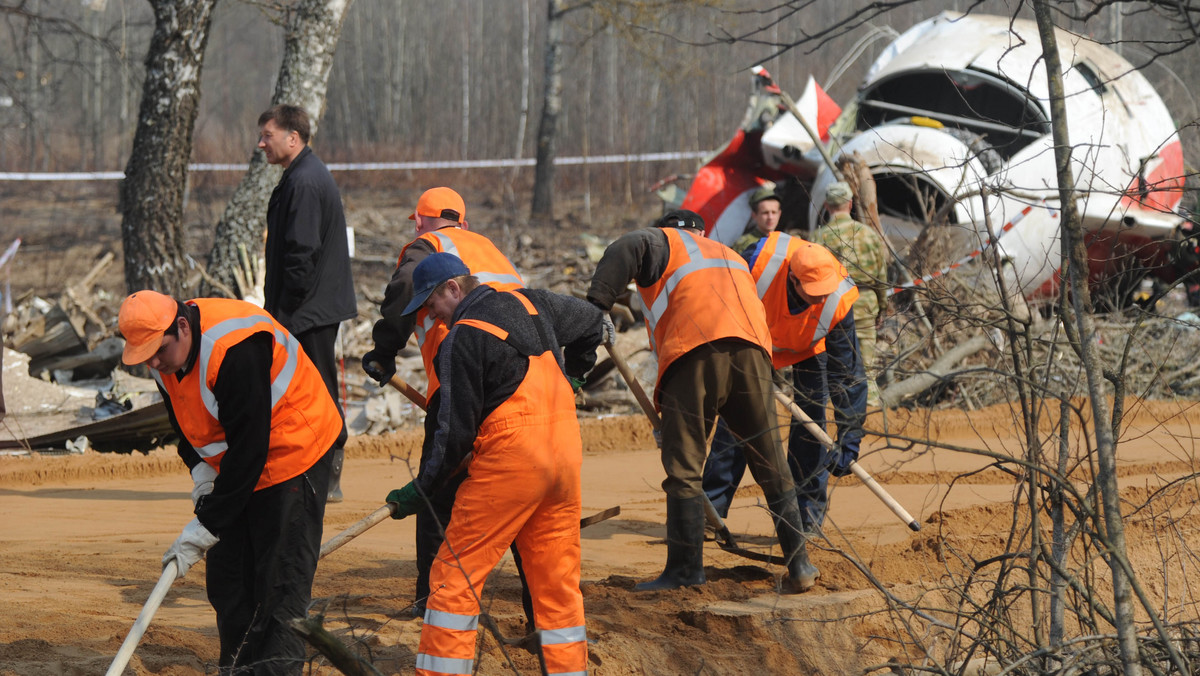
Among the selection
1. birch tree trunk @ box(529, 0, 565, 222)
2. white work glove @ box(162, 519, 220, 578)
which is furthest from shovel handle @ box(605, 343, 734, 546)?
birch tree trunk @ box(529, 0, 565, 222)

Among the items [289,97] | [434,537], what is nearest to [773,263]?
[434,537]

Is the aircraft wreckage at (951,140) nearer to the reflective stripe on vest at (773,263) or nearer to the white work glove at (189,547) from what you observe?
the reflective stripe on vest at (773,263)

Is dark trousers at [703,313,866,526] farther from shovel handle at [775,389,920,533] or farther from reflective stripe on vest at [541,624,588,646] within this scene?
reflective stripe on vest at [541,624,588,646]

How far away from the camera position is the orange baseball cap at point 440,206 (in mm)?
5738

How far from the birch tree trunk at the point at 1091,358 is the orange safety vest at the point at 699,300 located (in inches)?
76.6

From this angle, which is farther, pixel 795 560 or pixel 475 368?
pixel 795 560

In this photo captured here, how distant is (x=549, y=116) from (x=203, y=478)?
16.9m

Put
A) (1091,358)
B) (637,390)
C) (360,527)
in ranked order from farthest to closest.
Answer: (637,390)
(360,527)
(1091,358)

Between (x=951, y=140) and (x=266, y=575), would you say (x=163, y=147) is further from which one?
(x=951, y=140)

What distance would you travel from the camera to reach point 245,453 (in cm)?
403

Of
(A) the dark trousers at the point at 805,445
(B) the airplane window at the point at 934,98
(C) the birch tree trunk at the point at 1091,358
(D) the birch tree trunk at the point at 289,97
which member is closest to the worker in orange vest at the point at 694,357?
(A) the dark trousers at the point at 805,445

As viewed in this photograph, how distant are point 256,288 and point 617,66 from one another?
2212 centimetres

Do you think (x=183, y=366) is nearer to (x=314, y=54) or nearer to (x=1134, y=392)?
(x=314, y=54)

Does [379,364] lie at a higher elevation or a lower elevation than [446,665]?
higher
